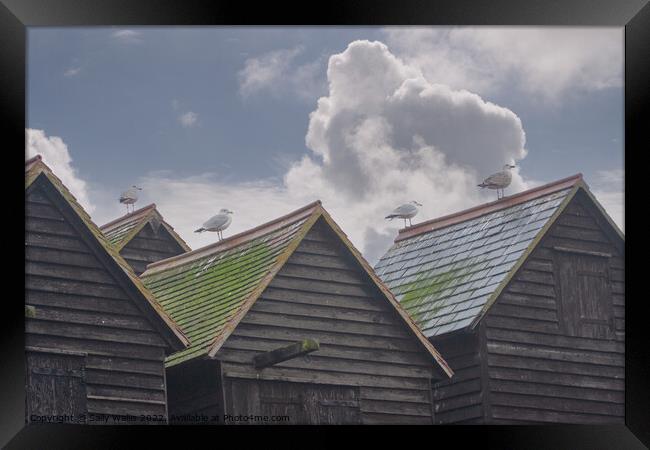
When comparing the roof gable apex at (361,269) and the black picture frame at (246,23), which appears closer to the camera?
the black picture frame at (246,23)

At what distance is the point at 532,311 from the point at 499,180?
6.62ft

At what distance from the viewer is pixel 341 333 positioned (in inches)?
1163

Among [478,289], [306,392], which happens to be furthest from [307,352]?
[478,289]

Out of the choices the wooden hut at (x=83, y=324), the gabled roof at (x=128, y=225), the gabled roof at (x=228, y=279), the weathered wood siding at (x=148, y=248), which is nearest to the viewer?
the wooden hut at (x=83, y=324)

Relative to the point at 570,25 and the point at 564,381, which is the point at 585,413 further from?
the point at 570,25

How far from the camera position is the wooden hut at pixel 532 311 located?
98.8 ft

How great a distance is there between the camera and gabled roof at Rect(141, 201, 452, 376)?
2858cm

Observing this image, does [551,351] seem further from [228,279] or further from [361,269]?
[228,279]

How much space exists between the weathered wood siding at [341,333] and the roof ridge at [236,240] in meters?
0.30

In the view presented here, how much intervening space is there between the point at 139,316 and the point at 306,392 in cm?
250

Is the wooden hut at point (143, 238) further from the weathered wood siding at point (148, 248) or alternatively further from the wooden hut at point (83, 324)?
the wooden hut at point (83, 324)

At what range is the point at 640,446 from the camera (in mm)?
26156

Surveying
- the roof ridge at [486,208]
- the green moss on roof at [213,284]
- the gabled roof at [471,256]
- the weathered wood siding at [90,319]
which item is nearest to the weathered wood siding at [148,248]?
the green moss on roof at [213,284]

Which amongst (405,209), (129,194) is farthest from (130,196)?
(405,209)
